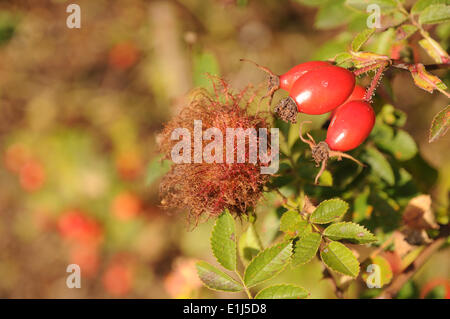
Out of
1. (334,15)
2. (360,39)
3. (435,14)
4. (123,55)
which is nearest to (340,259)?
(360,39)

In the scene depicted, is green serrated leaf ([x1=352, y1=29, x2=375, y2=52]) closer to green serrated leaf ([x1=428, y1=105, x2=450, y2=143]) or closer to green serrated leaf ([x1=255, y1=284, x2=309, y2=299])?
green serrated leaf ([x1=428, y1=105, x2=450, y2=143])

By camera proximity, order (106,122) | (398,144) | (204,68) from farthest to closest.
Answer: (106,122) → (204,68) → (398,144)

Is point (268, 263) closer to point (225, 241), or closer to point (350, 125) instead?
point (225, 241)

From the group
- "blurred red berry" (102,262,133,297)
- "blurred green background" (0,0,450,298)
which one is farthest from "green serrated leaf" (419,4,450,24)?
"blurred red berry" (102,262,133,297)

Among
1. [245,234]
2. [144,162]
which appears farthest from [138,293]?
[245,234]

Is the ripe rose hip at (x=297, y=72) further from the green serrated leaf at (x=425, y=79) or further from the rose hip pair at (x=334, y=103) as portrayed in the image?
the green serrated leaf at (x=425, y=79)

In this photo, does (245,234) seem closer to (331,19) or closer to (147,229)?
(331,19)

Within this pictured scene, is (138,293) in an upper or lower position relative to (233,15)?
lower

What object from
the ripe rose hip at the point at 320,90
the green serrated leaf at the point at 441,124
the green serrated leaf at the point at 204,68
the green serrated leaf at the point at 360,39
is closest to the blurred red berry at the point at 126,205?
the green serrated leaf at the point at 204,68
